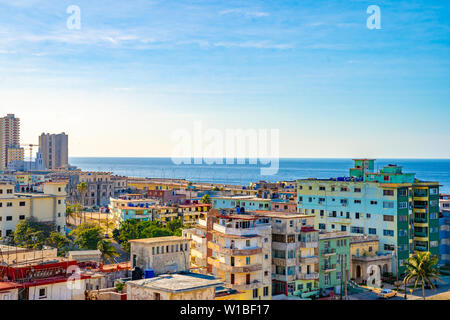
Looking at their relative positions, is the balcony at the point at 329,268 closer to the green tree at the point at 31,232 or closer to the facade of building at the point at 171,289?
the facade of building at the point at 171,289

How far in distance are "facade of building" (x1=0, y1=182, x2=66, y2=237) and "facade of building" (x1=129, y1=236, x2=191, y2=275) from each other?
72.8ft

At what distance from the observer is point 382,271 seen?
110 ft

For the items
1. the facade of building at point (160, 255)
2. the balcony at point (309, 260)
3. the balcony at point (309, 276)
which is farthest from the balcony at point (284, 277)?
the facade of building at point (160, 255)

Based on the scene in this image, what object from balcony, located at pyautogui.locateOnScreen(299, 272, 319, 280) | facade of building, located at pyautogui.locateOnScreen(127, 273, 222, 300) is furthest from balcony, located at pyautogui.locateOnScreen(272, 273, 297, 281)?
facade of building, located at pyautogui.locateOnScreen(127, 273, 222, 300)

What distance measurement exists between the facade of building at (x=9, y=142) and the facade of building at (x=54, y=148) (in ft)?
57.9

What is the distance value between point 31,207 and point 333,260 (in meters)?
25.9

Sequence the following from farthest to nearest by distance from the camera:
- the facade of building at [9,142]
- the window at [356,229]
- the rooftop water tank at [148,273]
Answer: the facade of building at [9,142]
the window at [356,229]
the rooftop water tank at [148,273]

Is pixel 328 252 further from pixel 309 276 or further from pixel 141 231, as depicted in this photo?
pixel 141 231

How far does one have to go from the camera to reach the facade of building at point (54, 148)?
152 m

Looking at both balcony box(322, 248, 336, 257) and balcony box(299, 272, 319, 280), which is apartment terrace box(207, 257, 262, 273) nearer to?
balcony box(299, 272, 319, 280)

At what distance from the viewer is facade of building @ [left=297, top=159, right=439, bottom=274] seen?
35.2 meters
